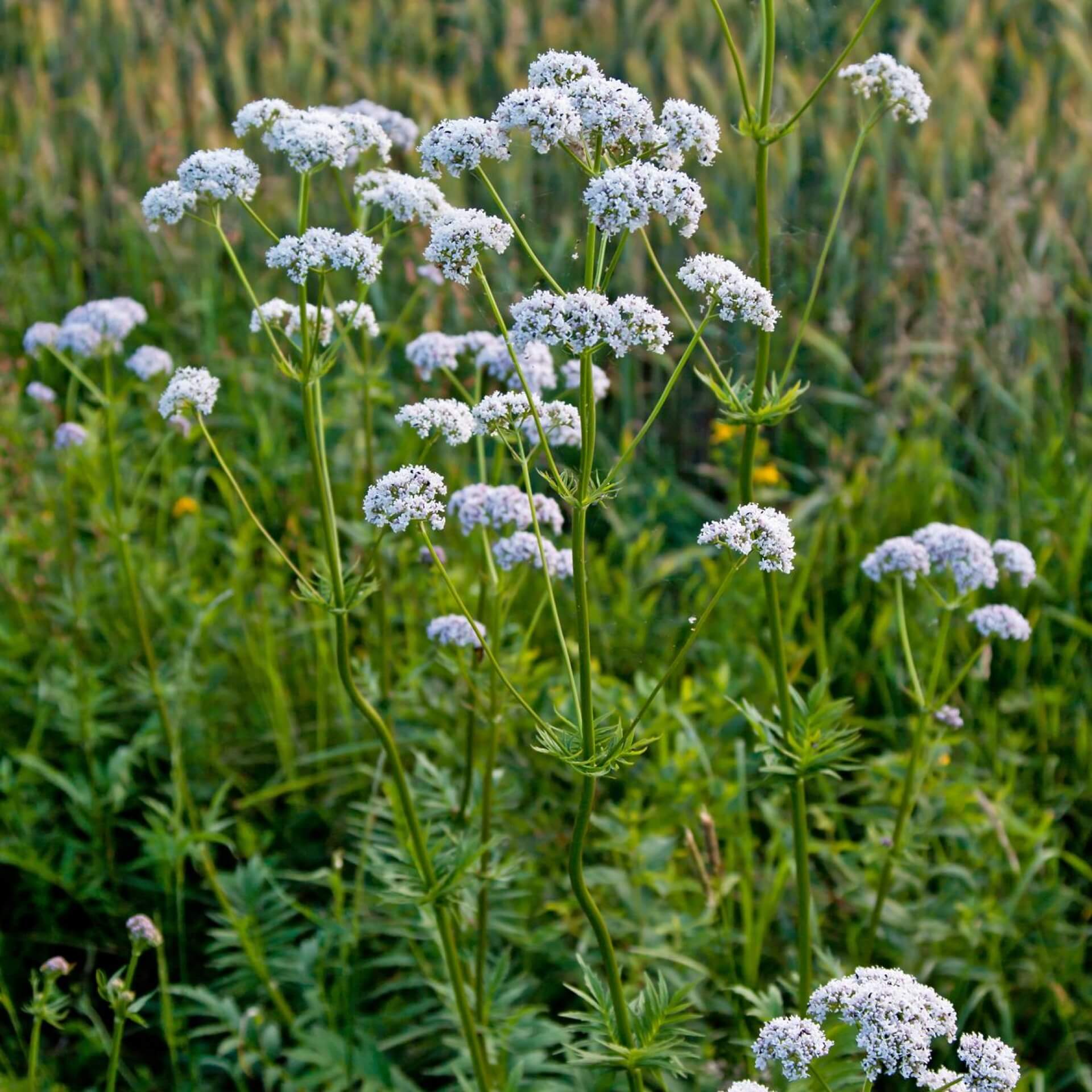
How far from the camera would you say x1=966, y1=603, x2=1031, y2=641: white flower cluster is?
3.28m

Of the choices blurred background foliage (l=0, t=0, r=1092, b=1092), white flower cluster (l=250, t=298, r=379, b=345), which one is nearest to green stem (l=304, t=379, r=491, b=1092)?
white flower cluster (l=250, t=298, r=379, b=345)

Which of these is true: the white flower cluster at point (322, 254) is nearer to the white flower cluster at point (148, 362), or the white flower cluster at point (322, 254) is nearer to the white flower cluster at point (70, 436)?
the white flower cluster at point (148, 362)

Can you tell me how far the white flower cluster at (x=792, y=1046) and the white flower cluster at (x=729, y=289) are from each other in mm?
1164

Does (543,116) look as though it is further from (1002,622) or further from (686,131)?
(1002,622)

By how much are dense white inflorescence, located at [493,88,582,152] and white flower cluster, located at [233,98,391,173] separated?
0.51m

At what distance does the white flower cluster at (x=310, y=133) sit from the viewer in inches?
99.5

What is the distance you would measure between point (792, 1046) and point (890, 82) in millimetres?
2074

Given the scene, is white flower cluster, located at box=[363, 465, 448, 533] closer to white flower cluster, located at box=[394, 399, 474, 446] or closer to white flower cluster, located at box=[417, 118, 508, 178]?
white flower cluster, located at box=[394, 399, 474, 446]

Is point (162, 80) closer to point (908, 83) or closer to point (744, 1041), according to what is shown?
point (908, 83)

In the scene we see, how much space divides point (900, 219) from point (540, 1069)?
4.79 metres

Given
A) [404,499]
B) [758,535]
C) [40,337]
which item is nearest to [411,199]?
[404,499]

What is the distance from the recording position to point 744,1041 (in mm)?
3084

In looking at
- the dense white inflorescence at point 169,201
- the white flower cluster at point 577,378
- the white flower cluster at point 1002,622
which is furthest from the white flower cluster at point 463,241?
the white flower cluster at point 1002,622

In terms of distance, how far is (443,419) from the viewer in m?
2.46
